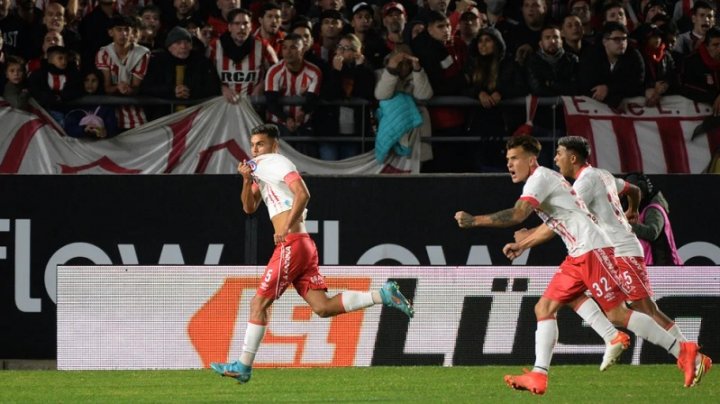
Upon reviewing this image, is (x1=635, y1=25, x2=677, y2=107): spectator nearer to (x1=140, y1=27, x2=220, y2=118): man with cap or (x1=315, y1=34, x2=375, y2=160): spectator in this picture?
(x1=315, y1=34, x2=375, y2=160): spectator

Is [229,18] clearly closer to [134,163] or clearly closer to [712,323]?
[134,163]

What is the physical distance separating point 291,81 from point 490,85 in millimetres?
1973

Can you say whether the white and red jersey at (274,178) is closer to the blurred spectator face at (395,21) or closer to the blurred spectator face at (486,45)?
the blurred spectator face at (486,45)

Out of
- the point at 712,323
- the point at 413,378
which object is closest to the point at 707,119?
the point at 712,323

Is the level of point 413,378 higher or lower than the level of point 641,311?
lower

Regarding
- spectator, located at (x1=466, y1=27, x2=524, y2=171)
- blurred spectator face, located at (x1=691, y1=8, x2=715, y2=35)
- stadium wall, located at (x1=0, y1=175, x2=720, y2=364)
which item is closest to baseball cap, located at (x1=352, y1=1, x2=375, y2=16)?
spectator, located at (x1=466, y1=27, x2=524, y2=171)

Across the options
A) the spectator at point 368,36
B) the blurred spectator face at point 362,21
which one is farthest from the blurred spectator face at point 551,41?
the blurred spectator face at point 362,21

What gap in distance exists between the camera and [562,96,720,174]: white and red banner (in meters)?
13.9

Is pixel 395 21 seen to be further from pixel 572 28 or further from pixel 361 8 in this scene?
pixel 572 28

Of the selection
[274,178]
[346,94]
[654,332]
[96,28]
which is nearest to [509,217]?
[654,332]

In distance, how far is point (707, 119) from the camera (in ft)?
45.6

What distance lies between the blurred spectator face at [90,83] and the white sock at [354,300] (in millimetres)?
4396

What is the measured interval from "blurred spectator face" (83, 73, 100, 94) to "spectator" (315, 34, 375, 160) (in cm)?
223

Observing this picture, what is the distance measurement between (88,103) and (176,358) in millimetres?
2986
